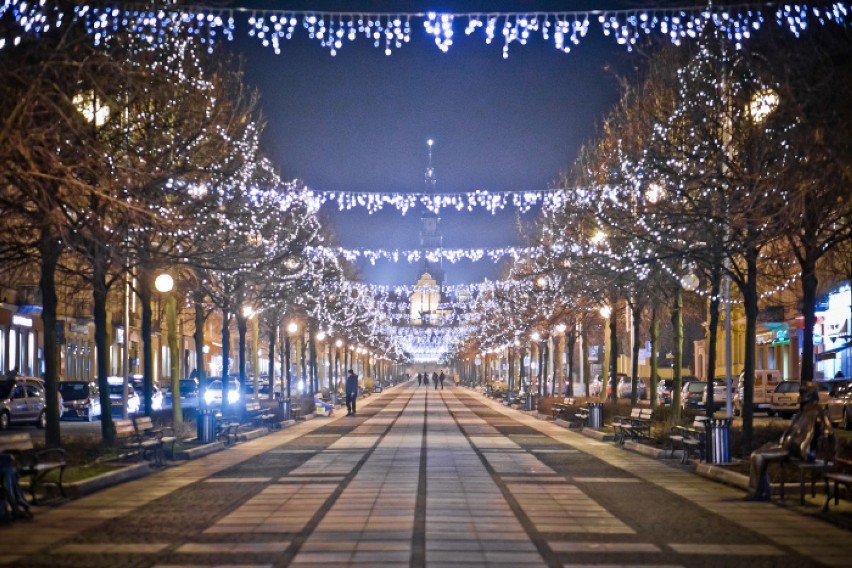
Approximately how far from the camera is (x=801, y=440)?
19.0m

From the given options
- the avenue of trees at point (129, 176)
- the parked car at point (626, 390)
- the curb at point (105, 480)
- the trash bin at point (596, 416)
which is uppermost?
the avenue of trees at point (129, 176)

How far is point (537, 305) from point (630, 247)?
26951 millimetres

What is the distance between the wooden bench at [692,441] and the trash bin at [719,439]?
2.29ft

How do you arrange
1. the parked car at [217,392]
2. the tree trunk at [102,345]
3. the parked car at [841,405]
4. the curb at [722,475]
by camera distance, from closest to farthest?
1. the curb at [722,475]
2. the tree trunk at [102,345]
3. the parked car at [841,405]
4. the parked car at [217,392]

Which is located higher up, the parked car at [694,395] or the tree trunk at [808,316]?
the tree trunk at [808,316]

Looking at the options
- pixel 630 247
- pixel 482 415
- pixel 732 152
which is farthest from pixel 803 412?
pixel 482 415

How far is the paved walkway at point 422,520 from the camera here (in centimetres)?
1372

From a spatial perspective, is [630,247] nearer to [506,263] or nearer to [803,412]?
[803,412]

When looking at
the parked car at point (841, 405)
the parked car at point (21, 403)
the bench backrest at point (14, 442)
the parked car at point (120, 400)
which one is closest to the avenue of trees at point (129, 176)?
Result: the bench backrest at point (14, 442)

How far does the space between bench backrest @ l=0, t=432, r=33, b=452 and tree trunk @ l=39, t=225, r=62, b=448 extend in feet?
17.4

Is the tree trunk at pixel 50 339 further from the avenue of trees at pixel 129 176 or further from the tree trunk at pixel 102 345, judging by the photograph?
the tree trunk at pixel 102 345

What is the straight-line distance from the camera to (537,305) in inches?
2354

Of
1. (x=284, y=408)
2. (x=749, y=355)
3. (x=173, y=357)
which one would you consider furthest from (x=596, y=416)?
(x=749, y=355)

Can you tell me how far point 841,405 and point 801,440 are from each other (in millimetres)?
22969
